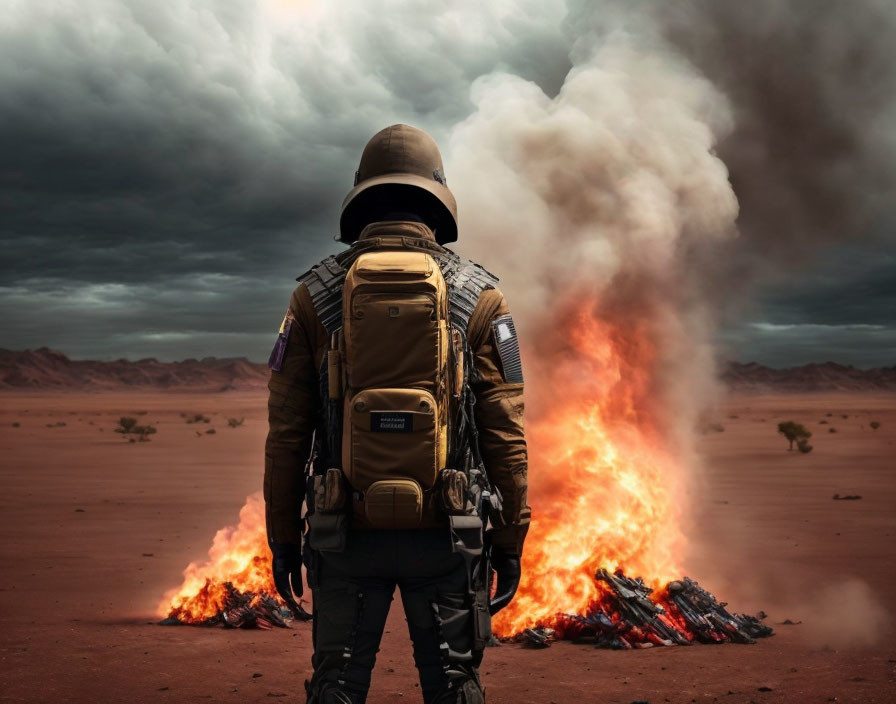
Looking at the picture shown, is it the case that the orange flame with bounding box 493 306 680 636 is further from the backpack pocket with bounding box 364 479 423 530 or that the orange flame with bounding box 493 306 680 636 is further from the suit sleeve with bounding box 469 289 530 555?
the backpack pocket with bounding box 364 479 423 530

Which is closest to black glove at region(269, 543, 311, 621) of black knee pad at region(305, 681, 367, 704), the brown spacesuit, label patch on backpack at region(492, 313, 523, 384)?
the brown spacesuit

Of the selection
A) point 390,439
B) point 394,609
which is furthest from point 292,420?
point 394,609

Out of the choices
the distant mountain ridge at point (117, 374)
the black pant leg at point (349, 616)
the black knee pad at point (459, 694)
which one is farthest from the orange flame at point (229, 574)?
the distant mountain ridge at point (117, 374)

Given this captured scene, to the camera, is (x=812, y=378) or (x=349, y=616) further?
(x=812, y=378)

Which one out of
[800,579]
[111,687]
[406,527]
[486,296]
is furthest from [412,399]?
[800,579]

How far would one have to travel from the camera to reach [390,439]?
320 cm

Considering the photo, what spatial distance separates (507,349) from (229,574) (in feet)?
18.3

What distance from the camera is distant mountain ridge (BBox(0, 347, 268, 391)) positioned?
16362cm

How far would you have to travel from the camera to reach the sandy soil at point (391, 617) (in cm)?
630

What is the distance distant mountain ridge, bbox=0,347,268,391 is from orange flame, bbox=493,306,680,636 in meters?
160

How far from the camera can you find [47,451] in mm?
31891

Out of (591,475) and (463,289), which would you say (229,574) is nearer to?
(591,475)

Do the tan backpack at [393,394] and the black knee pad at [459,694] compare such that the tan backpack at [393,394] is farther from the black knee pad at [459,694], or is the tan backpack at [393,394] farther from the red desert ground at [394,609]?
the red desert ground at [394,609]

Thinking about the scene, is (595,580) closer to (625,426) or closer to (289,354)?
(625,426)
